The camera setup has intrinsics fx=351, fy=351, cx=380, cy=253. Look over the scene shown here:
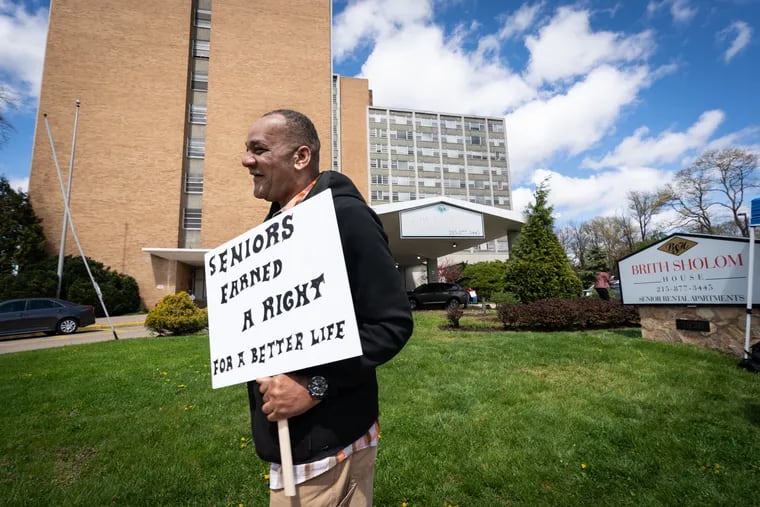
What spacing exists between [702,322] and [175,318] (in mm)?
13671

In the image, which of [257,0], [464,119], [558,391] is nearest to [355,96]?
[464,119]

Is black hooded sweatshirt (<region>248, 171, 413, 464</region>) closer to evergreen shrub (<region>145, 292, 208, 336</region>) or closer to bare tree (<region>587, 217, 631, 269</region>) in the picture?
evergreen shrub (<region>145, 292, 208, 336</region>)

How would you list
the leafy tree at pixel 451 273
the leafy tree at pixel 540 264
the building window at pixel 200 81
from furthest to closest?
the leafy tree at pixel 451 273 → the building window at pixel 200 81 → the leafy tree at pixel 540 264

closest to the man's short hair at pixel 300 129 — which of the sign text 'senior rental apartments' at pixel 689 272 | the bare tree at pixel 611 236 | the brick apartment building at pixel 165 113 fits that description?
the sign text 'senior rental apartments' at pixel 689 272

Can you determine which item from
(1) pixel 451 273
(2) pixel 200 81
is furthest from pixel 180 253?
(1) pixel 451 273

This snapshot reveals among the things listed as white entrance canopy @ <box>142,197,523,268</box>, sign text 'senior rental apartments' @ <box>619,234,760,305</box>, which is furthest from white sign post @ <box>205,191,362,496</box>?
white entrance canopy @ <box>142,197,523,268</box>

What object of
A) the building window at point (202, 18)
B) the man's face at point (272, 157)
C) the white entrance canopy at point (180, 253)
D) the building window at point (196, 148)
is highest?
the building window at point (202, 18)

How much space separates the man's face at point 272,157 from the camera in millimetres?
1404

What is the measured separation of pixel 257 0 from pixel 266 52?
16.1ft

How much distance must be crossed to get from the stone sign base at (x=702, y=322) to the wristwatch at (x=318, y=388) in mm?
8207

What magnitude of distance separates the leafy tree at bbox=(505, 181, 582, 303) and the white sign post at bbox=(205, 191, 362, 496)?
1251 cm

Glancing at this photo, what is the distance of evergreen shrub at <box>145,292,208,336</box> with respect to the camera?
11344 millimetres

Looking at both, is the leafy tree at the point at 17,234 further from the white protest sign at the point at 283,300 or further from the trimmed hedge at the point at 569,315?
the white protest sign at the point at 283,300

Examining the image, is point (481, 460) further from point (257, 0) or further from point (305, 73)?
point (257, 0)
